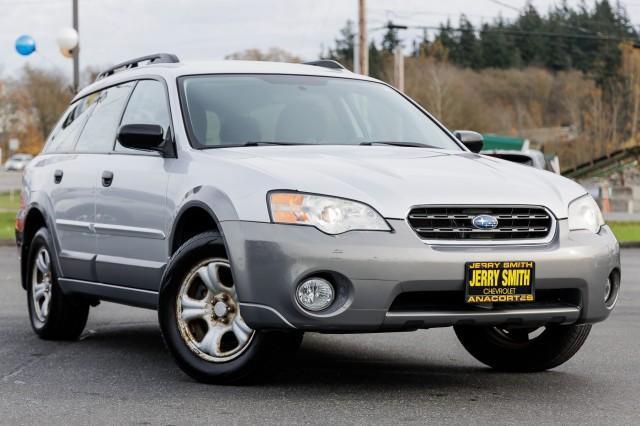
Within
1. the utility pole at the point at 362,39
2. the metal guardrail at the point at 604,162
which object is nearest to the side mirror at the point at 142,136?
the utility pole at the point at 362,39

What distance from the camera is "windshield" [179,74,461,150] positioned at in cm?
703

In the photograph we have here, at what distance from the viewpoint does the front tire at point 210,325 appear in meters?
6.15

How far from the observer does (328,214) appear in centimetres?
580

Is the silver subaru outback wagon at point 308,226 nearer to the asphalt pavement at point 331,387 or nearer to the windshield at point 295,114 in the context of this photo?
the windshield at point 295,114

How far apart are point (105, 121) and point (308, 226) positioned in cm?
279

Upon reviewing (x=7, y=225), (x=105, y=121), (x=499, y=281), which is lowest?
(x=7, y=225)

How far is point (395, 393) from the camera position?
6.23m

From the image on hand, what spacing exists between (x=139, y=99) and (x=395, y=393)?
2.64 m

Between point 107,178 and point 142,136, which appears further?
point 107,178

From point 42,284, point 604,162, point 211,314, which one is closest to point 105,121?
point 42,284

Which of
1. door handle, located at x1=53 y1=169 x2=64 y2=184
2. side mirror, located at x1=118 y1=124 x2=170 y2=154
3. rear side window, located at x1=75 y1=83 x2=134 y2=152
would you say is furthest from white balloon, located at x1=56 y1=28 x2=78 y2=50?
side mirror, located at x1=118 y1=124 x2=170 y2=154

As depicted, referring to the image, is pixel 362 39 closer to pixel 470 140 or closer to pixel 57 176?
pixel 57 176

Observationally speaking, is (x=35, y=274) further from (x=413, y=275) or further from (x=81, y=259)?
(x=413, y=275)

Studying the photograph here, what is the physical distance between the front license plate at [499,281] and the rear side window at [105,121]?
2.87 meters
